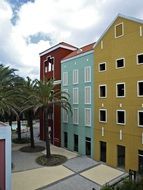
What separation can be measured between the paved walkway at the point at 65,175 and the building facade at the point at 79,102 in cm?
291

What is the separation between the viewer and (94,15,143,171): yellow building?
2162cm

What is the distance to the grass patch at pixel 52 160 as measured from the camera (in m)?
24.8

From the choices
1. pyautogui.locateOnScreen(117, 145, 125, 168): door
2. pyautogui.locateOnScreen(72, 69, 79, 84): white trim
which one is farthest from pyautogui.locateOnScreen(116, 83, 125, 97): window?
pyautogui.locateOnScreen(72, 69, 79, 84): white trim

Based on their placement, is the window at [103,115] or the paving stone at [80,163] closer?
the paving stone at [80,163]

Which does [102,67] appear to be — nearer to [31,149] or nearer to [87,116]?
[87,116]

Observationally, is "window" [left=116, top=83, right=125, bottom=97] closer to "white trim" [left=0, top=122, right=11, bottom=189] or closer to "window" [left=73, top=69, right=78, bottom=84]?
"window" [left=73, top=69, right=78, bottom=84]

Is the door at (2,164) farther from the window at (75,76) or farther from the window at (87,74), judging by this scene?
the window at (75,76)

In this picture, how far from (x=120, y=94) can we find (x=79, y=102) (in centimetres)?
671

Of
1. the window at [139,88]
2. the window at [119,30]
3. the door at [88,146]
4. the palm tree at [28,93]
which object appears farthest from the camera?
the door at [88,146]

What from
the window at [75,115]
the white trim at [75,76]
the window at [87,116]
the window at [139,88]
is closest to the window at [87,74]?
the white trim at [75,76]

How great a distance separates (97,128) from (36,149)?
31.6 feet

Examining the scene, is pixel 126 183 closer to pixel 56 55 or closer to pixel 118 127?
pixel 118 127

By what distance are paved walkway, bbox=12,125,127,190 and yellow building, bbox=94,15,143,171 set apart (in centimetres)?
180

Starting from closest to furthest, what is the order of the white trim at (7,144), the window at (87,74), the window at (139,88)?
the white trim at (7,144) → the window at (139,88) → the window at (87,74)
